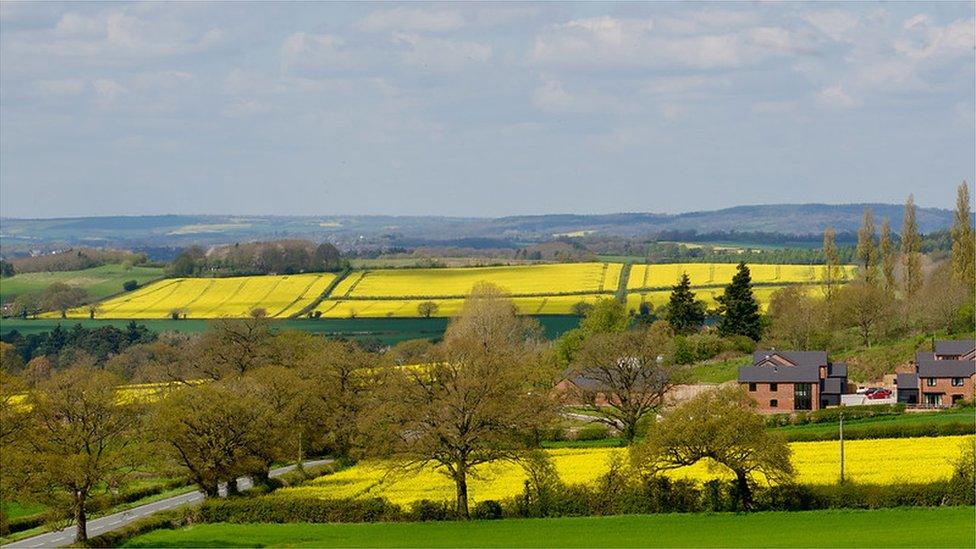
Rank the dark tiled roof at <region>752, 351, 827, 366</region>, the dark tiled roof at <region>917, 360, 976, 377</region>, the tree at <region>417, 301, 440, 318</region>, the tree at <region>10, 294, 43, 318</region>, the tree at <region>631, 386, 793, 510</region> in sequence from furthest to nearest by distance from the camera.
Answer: the tree at <region>10, 294, 43, 318</region>
the tree at <region>417, 301, 440, 318</region>
the dark tiled roof at <region>752, 351, 827, 366</region>
the dark tiled roof at <region>917, 360, 976, 377</region>
the tree at <region>631, 386, 793, 510</region>

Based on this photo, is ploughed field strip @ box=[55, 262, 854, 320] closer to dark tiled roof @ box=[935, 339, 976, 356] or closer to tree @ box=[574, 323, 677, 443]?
dark tiled roof @ box=[935, 339, 976, 356]

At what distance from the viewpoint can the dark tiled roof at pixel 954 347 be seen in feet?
272

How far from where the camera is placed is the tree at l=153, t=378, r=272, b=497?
5131 cm

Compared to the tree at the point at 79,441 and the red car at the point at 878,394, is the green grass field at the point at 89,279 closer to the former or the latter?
the red car at the point at 878,394

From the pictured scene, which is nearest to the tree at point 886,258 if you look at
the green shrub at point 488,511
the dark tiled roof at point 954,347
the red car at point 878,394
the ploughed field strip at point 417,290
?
the dark tiled roof at point 954,347

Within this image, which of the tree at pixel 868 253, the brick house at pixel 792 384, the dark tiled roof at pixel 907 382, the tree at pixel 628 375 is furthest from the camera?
the tree at pixel 868 253

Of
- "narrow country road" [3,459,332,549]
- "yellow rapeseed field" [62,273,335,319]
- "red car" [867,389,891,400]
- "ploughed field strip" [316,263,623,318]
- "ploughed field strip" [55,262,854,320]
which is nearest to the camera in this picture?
"narrow country road" [3,459,332,549]

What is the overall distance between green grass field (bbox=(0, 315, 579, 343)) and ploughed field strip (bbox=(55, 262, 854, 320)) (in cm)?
339

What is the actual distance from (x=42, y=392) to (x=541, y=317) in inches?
3624

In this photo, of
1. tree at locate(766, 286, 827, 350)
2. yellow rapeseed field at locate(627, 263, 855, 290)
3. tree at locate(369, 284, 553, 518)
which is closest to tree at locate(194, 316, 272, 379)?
tree at locate(369, 284, 553, 518)

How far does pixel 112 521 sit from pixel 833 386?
4590cm

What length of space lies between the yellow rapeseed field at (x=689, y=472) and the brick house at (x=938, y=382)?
20543 millimetres

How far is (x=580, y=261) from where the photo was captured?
652 ft

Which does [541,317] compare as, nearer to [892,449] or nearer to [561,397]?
[561,397]
